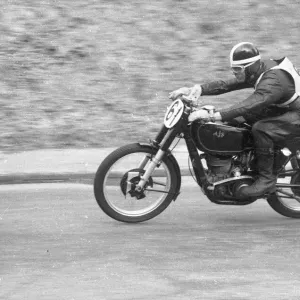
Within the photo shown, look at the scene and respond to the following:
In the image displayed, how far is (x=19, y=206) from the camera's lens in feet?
29.1

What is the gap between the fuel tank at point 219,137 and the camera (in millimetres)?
7762

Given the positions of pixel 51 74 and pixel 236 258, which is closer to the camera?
pixel 236 258

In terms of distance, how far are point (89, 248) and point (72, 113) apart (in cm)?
568

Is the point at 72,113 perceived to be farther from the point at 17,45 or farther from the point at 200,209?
the point at 200,209

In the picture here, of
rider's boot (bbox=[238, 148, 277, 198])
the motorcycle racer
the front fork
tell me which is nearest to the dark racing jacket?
the motorcycle racer

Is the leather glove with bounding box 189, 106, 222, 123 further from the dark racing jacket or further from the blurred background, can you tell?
the blurred background

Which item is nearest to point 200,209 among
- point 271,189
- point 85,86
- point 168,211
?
point 168,211

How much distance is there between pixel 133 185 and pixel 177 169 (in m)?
0.42

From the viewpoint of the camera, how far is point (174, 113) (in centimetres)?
764

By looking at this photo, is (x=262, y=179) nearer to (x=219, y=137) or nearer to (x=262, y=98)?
(x=219, y=137)

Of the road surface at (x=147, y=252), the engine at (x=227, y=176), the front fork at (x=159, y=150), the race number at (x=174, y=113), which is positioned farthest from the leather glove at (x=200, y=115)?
the road surface at (x=147, y=252)

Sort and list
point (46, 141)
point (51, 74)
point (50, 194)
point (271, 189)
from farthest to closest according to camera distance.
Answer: point (51, 74) < point (46, 141) < point (50, 194) < point (271, 189)

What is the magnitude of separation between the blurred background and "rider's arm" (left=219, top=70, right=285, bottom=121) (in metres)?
4.43

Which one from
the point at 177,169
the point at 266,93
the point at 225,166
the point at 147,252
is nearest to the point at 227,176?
the point at 225,166
